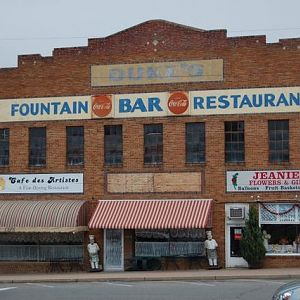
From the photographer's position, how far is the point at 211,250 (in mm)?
29672

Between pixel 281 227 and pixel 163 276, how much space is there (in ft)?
19.2

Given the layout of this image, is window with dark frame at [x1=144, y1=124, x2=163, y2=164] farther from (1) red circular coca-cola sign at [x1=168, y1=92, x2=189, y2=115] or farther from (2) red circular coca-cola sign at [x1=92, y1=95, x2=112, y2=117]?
(2) red circular coca-cola sign at [x1=92, y1=95, x2=112, y2=117]

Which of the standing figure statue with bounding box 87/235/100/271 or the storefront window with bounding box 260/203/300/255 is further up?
the storefront window with bounding box 260/203/300/255

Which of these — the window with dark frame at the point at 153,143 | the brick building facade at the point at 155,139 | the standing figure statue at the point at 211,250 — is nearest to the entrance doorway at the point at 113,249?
the brick building facade at the point at 155,139

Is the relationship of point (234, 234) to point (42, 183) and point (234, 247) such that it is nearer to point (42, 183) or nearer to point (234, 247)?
point (234, 247)

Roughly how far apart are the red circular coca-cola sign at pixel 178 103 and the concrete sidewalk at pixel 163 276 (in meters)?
6.61

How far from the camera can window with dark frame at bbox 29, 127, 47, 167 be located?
32188 millimetres

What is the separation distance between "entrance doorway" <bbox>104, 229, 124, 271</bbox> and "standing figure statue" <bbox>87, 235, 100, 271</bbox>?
0.51m

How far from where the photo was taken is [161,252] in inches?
1209

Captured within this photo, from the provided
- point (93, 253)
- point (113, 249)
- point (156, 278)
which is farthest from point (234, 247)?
point (93, 253)

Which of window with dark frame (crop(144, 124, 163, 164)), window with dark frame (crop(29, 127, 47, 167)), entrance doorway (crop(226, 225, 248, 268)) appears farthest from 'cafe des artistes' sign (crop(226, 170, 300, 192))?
window with dark frame (crop(29, 127, 47, 167))

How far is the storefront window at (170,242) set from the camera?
3041 centimetres

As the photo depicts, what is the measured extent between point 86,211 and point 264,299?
542 inches

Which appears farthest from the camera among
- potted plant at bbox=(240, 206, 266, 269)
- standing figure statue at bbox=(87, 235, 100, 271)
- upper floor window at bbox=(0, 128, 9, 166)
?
upper floor window at bbox=(0, 128, 9, 166)
